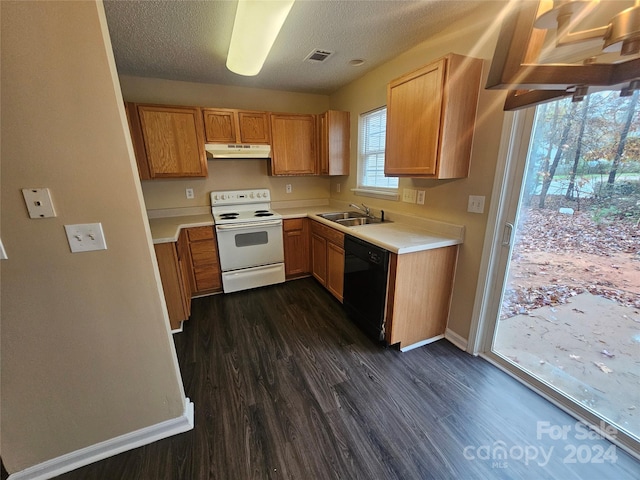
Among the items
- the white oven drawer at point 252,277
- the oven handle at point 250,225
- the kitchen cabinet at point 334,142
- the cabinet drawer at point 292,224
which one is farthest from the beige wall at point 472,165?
the white oven drawer at point 252,277

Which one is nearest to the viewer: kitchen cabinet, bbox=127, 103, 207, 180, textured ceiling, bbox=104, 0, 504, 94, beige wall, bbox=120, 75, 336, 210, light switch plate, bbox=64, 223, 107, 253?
A: light switch plate, bbox=64, 223, 107, 253

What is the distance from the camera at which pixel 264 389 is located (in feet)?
5.74

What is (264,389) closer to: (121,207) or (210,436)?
(210,436)

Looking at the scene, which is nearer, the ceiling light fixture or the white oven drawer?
the ceiling light fixture

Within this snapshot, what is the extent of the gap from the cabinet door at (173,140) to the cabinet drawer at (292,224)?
1106mm

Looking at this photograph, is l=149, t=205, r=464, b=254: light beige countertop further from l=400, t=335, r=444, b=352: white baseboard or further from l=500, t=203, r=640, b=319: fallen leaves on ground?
l=400, t=335, r=444, b=352: white baseboard

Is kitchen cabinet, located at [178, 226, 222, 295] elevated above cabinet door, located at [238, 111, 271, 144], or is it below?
below

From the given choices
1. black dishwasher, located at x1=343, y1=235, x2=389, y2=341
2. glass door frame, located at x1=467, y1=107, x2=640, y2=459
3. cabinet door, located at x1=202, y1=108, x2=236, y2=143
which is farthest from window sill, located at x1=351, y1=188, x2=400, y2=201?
cabinet door, located at x1=202, y1=108, x2=236, y2=143

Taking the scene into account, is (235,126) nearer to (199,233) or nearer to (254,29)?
(199,233)

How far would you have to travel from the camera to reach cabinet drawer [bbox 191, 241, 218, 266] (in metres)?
2.91

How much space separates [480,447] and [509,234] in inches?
49.4

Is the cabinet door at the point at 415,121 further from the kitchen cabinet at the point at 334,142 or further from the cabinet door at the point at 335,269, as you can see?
the kitchen cabinet at the point at 334,142

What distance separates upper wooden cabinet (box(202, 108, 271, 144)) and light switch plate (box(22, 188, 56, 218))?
219 cm

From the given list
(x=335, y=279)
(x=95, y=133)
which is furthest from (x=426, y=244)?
(x=95, y=133)
